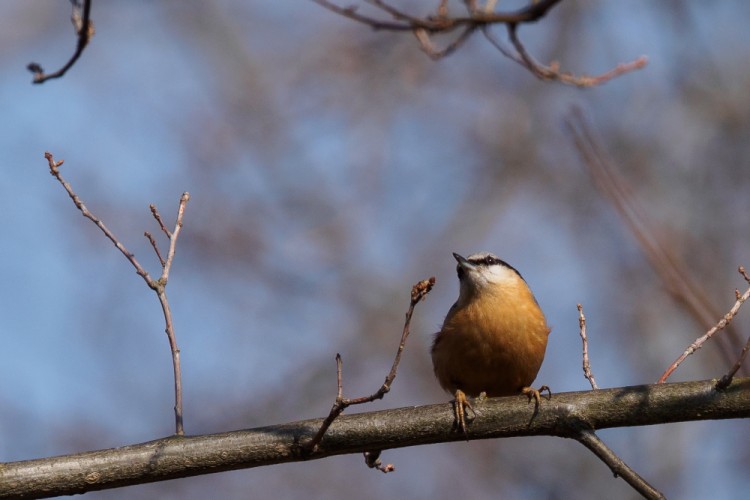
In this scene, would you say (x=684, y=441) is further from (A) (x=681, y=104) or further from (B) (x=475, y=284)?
(B) (x=475, y=284)

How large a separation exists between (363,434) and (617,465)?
102 cm

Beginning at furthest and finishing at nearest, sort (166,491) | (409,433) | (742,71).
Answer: (742,71) → (166,491) → (409,433)

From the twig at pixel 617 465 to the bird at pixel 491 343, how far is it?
1137 millimetres

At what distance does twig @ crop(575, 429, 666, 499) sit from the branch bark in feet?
0.14

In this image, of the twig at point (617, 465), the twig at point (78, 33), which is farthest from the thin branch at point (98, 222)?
the twig at point (617, 465)

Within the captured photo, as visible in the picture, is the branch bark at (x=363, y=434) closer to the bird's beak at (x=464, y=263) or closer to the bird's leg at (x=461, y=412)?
the bird's leg at (x=461, y=412)

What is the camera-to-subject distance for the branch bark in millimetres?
3631

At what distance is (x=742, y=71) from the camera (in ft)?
38.1

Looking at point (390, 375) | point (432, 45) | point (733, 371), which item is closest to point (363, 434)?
point (390, 375)

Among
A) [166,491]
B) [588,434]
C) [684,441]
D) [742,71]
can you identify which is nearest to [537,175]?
[742,71]

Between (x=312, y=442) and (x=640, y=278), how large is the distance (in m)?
8.53

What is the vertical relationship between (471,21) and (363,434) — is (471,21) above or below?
above

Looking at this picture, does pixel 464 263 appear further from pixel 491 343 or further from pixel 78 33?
pixel 78 33

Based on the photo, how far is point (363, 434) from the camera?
380 centimetres
